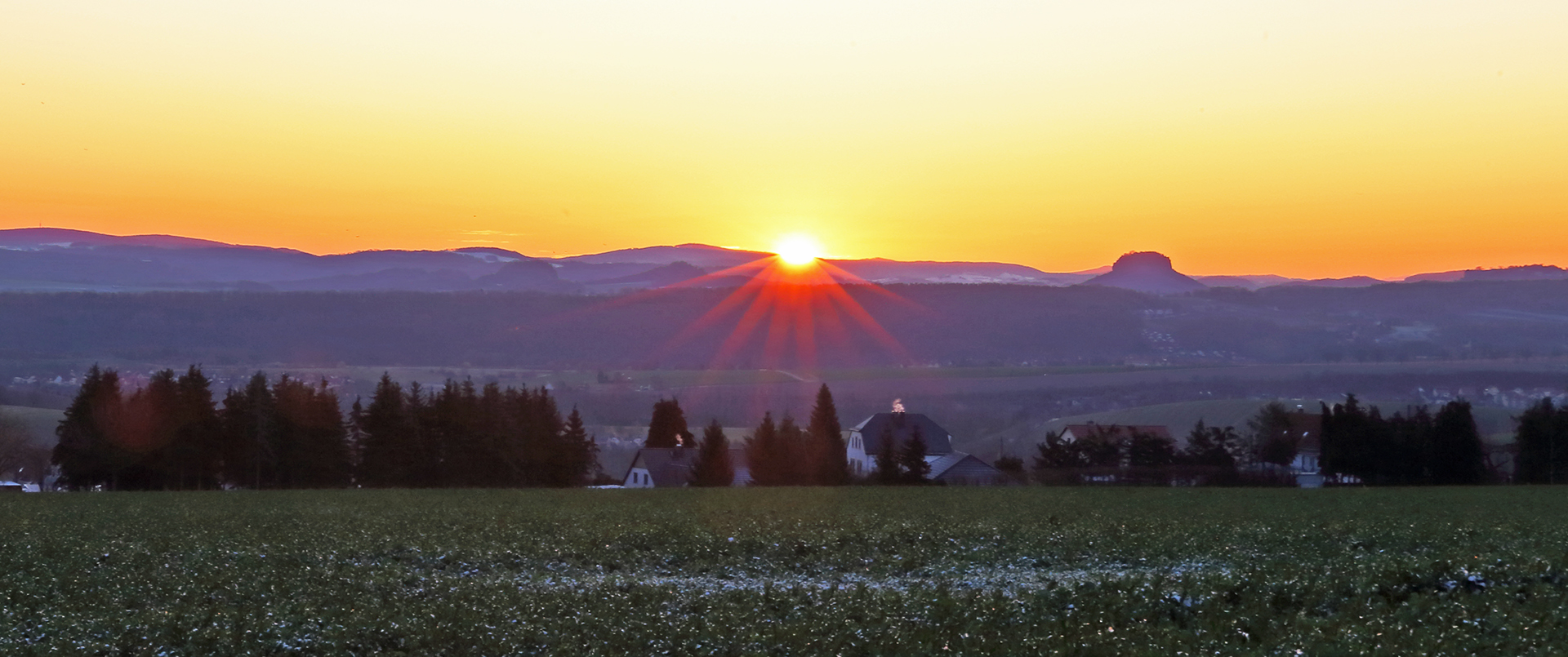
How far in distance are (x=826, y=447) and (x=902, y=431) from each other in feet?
88.2

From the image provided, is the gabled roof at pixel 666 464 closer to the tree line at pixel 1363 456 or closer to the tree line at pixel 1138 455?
the tree line at pixel 1138 455

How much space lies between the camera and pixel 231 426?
60719 millimetres

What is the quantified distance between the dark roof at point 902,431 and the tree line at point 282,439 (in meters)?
40.3

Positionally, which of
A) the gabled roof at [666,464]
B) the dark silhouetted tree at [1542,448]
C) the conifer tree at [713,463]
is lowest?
the gabled roof at [666,464]

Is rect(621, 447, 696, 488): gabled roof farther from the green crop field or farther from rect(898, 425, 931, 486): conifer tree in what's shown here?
the green crop field

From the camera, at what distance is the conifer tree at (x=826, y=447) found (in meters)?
66.6

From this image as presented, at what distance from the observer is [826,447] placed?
7281 cm

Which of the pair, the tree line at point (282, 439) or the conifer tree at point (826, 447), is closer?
the tree line at point (282, 439)

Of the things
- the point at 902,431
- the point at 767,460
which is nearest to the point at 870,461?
the point at 902,431

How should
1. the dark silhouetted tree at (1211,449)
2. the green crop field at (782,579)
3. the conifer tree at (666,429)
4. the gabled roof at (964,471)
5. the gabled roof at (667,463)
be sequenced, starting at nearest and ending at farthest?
the green crop field at (782,579) < the dark silhouetted tree at (1211,449) < the gabled roof at (964,471) < the gabled roof at (667,463) < the conifer tree at (666,429)

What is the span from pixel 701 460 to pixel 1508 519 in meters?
45.9

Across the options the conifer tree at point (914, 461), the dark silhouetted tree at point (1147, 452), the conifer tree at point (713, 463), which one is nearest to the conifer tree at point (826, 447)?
the conifer tree at point (914, 461)

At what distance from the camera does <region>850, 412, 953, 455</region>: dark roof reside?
98812 mm

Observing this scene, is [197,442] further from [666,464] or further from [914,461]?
[914,461]
